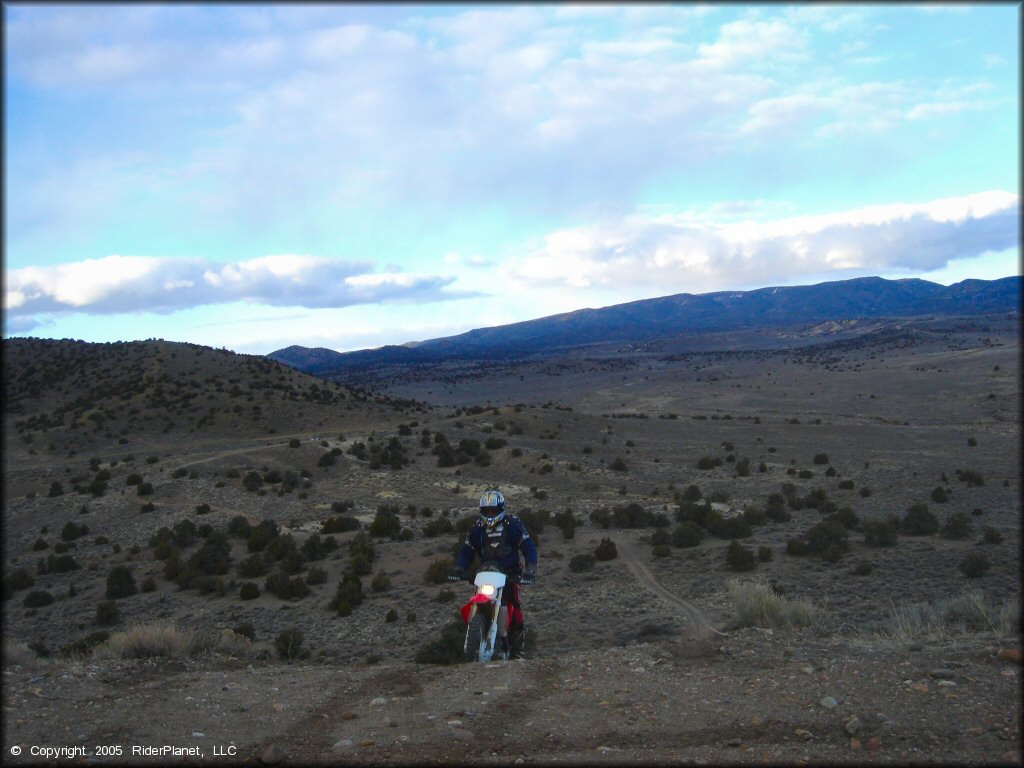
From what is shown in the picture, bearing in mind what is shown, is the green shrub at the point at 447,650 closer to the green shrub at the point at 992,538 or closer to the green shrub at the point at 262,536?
the green shrub at the point at 262,536

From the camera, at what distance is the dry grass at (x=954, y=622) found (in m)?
7.71

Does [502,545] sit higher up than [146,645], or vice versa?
[502,545]

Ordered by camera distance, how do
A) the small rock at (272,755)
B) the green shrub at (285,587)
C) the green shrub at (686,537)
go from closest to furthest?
the small rock at (272,755) < the green shrub at (285,587) < the green shrub at (686,537)

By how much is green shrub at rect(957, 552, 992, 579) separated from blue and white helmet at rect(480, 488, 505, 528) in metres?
9.56

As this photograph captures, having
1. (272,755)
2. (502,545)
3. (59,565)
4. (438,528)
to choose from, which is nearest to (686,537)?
(438,528)

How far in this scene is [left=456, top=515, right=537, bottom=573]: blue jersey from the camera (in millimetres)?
Result: 7891

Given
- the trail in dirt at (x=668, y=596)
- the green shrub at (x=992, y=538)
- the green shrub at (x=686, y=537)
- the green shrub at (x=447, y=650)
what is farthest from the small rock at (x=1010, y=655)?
the green shrub at (x=686, y=537)

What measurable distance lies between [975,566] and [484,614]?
32.0 ft

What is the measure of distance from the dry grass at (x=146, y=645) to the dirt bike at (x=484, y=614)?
3.76 m

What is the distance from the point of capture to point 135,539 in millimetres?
20859

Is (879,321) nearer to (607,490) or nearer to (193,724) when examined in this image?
(607,490)

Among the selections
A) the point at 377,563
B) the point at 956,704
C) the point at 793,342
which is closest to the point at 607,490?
the point at 377,563

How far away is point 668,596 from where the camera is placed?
42.1ft

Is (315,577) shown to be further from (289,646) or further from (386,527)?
(289,646)
